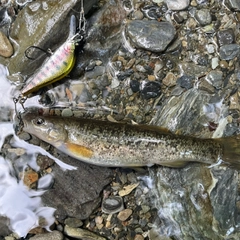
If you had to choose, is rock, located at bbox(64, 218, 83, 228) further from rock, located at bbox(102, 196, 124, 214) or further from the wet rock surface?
rock, located at bbox(102, 196, 124, 214)

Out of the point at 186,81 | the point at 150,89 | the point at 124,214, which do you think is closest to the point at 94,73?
the point at 150,89

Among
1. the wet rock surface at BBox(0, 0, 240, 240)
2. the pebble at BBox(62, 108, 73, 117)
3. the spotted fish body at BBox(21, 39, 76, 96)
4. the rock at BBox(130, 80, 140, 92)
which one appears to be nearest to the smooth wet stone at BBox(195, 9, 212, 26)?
the wet rock surface at BBox(0, 0, 240, 240)

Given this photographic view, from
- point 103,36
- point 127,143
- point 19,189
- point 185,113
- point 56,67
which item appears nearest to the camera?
point 127,143

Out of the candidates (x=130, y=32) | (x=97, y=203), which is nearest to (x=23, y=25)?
(x=130, y=32)

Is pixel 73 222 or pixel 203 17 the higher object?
pixel 203 17

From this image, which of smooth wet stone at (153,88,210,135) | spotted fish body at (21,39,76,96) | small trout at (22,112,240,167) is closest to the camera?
small trout at (22,112,240,167)

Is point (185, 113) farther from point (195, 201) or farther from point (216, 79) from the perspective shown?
point (195, 201)

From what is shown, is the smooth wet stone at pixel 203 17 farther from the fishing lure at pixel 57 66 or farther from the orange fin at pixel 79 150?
the orange fin at pixel 79 150
